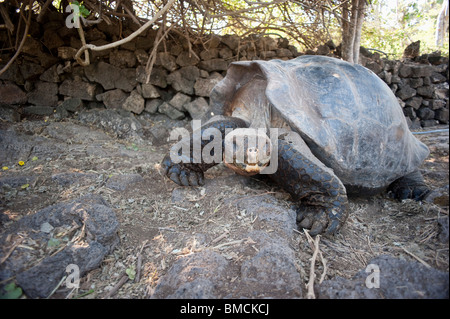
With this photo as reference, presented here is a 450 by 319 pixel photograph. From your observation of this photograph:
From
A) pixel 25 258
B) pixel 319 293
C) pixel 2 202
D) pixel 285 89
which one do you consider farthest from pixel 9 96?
pixel 319 293

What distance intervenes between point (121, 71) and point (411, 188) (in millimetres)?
4238

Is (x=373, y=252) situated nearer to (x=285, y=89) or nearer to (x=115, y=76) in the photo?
(x=285, y=89)

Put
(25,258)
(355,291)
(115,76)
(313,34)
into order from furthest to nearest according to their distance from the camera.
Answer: (313,34)
(115,76)
(25,258)
(355,291)

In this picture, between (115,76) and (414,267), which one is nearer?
(414,267)

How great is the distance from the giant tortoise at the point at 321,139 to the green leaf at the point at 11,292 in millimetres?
1360

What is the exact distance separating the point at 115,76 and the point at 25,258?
12.2 feet

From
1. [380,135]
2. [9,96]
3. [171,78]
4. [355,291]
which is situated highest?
[171,78]

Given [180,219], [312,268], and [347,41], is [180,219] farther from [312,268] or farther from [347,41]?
[347,41]

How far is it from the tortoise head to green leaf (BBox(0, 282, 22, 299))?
1364 mm

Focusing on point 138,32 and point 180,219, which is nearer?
point 180,219

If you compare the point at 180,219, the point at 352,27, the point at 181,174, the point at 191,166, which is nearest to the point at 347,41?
the point at 352,27

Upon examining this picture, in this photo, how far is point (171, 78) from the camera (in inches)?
187

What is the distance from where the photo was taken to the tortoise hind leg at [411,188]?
2.68 meters

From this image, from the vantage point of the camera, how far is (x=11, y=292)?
1262 millimetres
